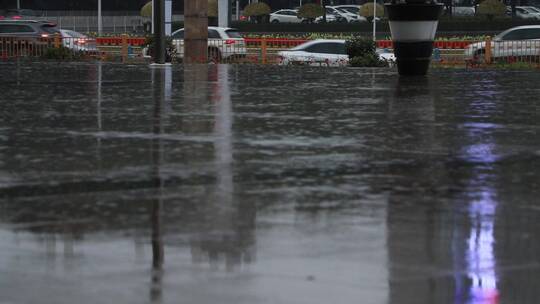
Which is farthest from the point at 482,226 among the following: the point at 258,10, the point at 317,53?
the point at 258,10

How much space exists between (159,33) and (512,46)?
12.2 meters

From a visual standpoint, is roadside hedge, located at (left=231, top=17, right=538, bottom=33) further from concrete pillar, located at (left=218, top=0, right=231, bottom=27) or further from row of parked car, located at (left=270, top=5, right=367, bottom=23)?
concrete pillar, located at (left=218, top=0, right=231, bottom=27)

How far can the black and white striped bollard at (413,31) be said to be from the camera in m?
21.5

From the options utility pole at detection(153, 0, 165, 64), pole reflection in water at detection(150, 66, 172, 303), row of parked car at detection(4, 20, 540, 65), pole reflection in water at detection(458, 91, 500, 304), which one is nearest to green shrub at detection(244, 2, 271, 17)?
row of parked car at detection(4, 20, 540, 65)

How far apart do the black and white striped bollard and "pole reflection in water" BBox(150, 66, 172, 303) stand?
4.37 m

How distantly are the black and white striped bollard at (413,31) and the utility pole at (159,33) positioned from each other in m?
7.49

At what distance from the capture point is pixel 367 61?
3102 centimetres

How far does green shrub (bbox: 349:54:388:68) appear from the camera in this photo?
31.0 m

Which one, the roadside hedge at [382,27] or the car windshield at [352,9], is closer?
the roadside hedge at [382,27]

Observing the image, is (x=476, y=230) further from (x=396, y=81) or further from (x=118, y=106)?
(x=396, y=81)

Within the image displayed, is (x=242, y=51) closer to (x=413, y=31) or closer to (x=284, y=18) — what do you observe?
(x=413, y=31)

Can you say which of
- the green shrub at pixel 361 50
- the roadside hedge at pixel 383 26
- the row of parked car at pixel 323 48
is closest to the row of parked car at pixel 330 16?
the roadside hedge at pixel 383 26

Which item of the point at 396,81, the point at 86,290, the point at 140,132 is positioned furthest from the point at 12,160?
the point at 396,81

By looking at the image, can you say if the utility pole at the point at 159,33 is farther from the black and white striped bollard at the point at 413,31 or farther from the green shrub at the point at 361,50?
the black and white striped bollard at the point at 413,31
